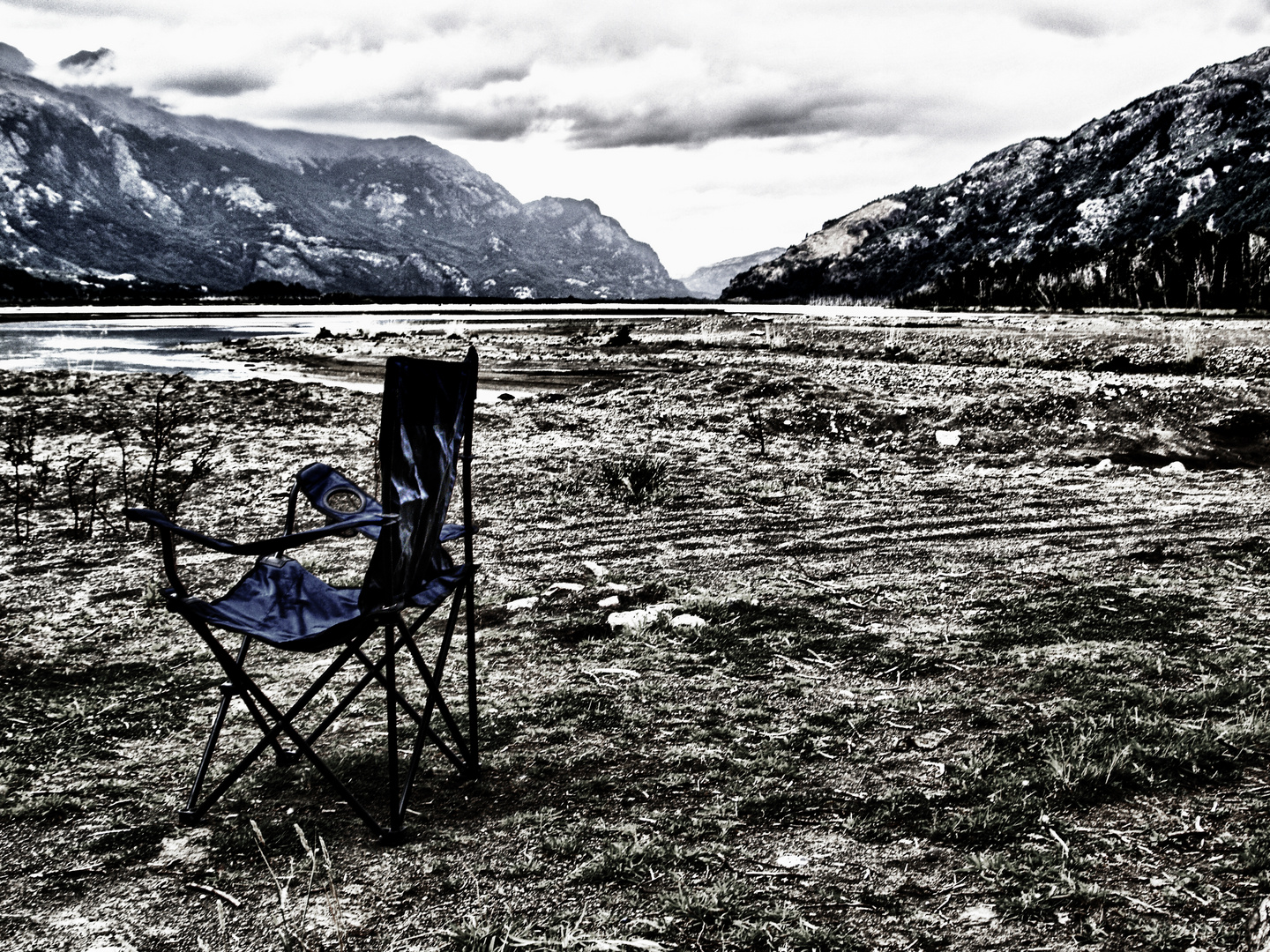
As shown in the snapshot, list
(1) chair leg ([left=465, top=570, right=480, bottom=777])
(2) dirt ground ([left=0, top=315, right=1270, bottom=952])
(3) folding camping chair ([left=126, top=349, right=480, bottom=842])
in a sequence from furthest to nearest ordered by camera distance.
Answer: (1) chair leg ([left=465, top=570, right=480, bottom=777]), (3) folding camping chair ([left=126, top=349, right=480, bottom=842]), (2) dirt ground ([left=0, top=315, right=1270, bottom=952])

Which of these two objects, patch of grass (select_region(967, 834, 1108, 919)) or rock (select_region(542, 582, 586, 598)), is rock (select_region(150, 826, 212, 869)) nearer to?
patch of grass (select_region(967, 834, 1108, 919))

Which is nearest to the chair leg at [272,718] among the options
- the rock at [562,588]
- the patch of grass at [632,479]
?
the rock at [562,588]

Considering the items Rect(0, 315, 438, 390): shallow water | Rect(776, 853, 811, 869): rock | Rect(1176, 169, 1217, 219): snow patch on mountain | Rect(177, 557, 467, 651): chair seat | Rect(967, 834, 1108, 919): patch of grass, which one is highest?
Rect(1176, 169, 1217, 219): snow patch on mountain

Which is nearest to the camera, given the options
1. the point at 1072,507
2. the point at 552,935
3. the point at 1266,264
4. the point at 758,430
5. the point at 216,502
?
the point at 552,935

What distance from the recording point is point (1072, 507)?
9.00m

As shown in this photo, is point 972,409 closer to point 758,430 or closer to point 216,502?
point 758,430

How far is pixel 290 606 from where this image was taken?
3.90m

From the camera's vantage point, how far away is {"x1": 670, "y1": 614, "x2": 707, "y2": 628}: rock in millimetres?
5980

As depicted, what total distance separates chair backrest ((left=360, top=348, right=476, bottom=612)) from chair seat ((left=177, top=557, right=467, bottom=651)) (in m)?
0.14

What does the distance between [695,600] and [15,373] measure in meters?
22.7

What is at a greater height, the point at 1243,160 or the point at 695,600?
the point at 1243,160

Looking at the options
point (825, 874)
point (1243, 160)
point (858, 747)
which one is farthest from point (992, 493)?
point (1243, 160)

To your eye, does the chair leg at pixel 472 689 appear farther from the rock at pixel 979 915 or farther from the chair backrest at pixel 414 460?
the rock at pixel 979 915

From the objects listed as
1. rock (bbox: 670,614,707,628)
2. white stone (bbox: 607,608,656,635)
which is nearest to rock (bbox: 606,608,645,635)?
white stone (bbox: 607,608,656,635)
